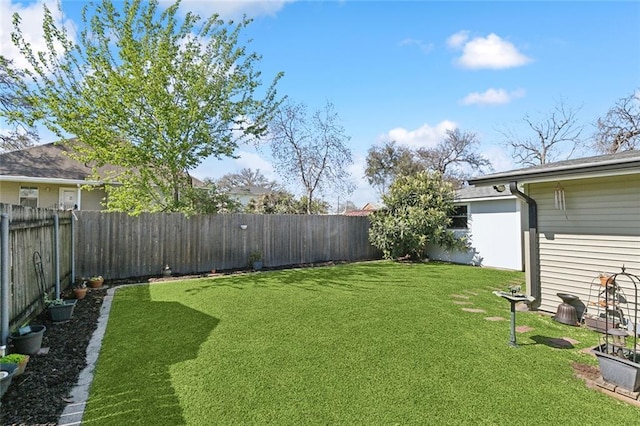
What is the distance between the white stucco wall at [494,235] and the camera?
10461 mm

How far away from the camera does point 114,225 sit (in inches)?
339

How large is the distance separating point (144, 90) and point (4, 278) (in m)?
6.80

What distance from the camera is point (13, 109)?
12.3 metres

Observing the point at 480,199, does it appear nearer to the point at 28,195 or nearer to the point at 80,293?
the point at 80,293

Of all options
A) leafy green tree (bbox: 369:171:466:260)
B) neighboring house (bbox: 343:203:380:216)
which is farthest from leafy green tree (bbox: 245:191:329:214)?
leafy green tree (bbox: 369:171:466:260)

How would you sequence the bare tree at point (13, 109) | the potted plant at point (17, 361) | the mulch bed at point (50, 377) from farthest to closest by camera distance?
the bare tree at point (13, 109), the potted plant at point (17, 361), the mulch bed at point (50, 377)

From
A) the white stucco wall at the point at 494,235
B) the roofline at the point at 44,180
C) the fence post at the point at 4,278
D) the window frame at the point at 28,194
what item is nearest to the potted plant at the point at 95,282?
the fence post at the point at 4,278

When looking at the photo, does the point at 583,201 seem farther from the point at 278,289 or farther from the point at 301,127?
the point at 301,127

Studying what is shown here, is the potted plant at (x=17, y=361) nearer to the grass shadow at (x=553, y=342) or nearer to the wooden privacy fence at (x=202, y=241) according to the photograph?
the grass shadow at (x=553, y=342)

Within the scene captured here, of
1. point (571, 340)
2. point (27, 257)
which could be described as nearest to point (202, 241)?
point (27, 257)

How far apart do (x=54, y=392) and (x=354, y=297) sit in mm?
4747

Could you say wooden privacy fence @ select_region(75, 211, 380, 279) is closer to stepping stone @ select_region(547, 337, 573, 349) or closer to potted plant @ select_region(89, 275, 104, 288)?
potted plant @ select_region(89, 275, 104, 288)

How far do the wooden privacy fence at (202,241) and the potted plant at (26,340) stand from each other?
5.04m

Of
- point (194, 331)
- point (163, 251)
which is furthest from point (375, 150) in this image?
point (194, 331)
